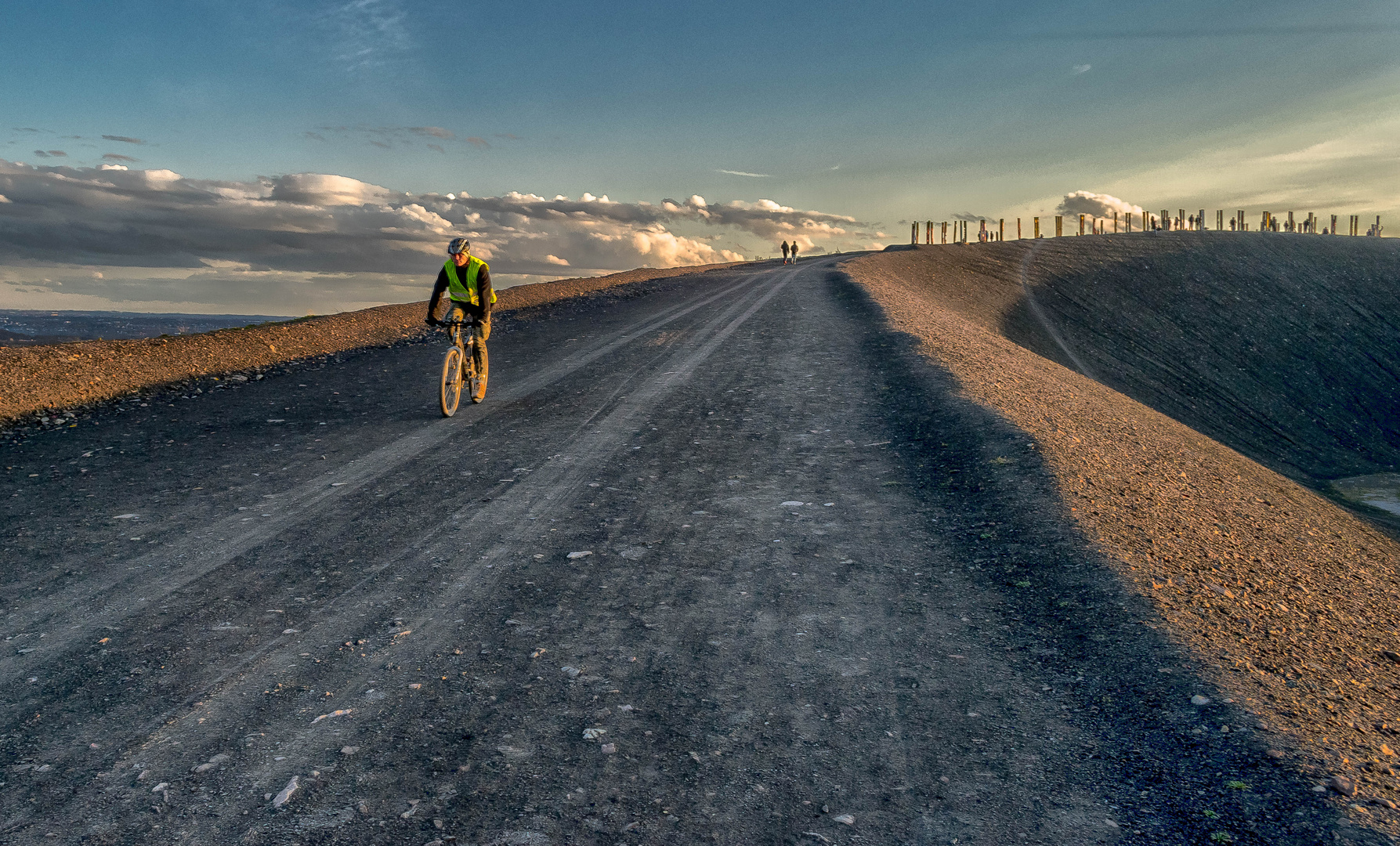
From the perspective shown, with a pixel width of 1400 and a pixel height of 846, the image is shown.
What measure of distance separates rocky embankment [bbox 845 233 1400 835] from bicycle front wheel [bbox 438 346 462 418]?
7359mm

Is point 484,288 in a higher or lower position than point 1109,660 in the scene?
higher

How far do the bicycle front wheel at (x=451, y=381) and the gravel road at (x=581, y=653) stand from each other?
127 cm

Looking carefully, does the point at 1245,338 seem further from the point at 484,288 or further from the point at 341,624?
the point at 341,624

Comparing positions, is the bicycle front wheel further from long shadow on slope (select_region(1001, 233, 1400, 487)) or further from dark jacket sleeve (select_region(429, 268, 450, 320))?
long shadow on slope (select_region(1001, 233, 1400, 487))

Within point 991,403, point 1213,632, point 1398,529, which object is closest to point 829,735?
point 1213,632

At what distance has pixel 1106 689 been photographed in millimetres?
4102

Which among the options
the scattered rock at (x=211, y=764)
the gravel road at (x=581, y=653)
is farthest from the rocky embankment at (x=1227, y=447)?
the scattered rock at (x=211, y=764)

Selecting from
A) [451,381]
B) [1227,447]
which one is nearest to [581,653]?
[451,381]

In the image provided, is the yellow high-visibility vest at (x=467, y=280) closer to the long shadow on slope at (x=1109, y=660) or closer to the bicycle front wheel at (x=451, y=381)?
the bicycle front wheel at (x=451, y=381)

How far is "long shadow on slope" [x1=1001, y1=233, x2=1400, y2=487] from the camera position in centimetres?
3475

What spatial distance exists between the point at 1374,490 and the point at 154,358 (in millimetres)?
37824

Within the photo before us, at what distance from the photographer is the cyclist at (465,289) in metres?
10.3

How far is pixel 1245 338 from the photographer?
44.3 meters

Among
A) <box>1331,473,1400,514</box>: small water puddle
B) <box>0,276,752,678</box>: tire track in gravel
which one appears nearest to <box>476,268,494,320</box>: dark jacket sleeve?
<box>0,276,752,678</box>: tire track in gravel
